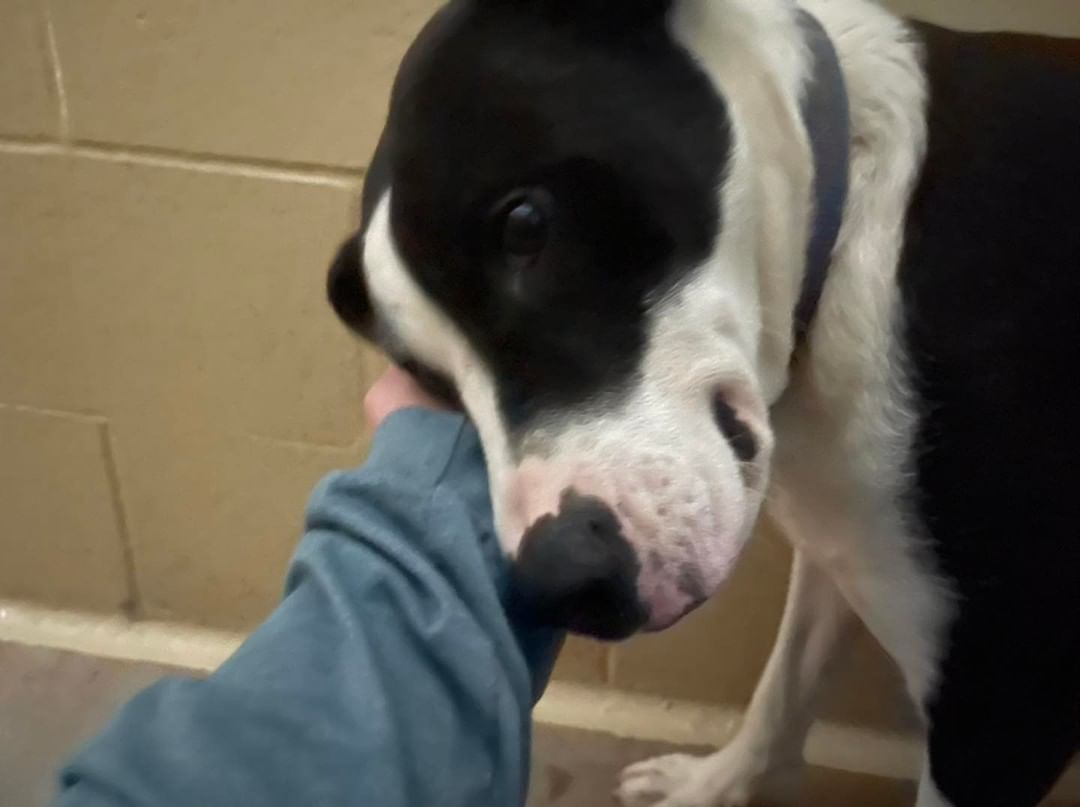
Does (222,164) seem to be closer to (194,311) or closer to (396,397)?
(194,311)

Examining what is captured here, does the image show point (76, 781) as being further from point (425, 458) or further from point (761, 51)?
point (761, 51)

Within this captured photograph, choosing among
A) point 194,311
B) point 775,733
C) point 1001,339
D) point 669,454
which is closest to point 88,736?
point 194,311

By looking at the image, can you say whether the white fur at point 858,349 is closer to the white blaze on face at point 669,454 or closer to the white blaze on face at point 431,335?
the white blaze on face at point 669,454

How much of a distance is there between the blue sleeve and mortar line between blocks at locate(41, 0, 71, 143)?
666 millimetres

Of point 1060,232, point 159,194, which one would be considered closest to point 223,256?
point 159,194

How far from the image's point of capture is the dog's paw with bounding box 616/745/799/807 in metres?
1.28

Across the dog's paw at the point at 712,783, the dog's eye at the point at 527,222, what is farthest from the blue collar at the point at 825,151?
the dog's paw at the point at 712,783

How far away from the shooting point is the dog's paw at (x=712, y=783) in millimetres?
1281

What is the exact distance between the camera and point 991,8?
3.34ft

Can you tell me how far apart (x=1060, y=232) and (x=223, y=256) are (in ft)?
2.74

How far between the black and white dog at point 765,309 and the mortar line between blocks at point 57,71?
0.55 metres

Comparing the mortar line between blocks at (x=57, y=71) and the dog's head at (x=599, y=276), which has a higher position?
the dog's head at (x=599, y=276)

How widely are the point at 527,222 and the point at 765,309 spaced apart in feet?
0.55

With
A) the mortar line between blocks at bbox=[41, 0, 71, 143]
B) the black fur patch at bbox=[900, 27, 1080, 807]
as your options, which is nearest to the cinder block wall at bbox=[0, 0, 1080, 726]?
the mortar line between blocks at bbox=[41, 0, 71, 143]
